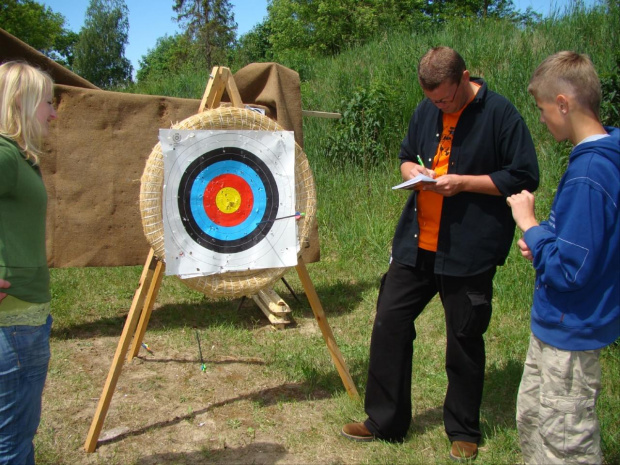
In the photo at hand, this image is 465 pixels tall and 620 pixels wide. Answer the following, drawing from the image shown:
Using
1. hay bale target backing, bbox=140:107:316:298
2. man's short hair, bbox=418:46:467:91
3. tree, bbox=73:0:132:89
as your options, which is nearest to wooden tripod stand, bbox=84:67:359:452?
hay bale target backing, bbox=140:107:316:298

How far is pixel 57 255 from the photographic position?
161 inches

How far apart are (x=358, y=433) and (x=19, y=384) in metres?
1.50

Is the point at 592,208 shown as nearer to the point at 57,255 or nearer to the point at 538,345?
the point at 538,345

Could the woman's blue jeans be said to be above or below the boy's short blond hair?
below

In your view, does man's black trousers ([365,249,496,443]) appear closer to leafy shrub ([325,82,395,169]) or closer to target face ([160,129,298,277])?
target face ([160,129,298,277])

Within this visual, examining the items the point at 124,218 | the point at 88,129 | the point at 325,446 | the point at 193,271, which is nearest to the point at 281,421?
the point at 325,446

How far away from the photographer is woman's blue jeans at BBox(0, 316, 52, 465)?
1806 millimetres

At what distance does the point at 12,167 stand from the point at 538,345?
180 cm

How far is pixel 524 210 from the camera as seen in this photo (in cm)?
188

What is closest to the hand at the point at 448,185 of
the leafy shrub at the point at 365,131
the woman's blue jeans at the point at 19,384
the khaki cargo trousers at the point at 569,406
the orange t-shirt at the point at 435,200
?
the orange t-shirt at the point at 435,200

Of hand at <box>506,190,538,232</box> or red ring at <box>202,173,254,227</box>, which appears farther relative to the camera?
red ring at <box>202,173,254,227</box>

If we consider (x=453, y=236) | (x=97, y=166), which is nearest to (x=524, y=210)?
(x=453, y=236)

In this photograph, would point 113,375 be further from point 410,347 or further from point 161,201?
point 410,347

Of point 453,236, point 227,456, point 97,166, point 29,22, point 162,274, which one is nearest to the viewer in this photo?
point 453,236
